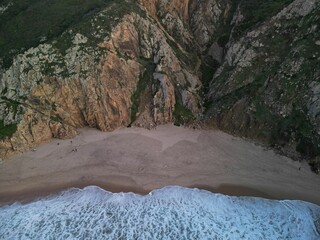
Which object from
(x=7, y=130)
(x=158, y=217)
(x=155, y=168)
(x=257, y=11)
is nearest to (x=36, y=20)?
(x=7, y=130)

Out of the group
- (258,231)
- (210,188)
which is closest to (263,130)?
(210,188)

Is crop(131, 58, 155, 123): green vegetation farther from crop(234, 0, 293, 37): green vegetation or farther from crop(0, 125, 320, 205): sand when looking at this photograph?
crop(234, 0, 293, 37): green vegetation

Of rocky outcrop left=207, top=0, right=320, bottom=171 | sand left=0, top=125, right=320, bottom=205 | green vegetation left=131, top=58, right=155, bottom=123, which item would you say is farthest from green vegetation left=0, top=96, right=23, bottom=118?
rocky outcrop left=207, top=0, right=320, bottom=171

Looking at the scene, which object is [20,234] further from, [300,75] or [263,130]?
[300,75]

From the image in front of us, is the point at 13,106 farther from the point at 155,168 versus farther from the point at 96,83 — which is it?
the point at 155,168

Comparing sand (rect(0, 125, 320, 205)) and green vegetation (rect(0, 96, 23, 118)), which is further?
green vegetation (rect(0, 96, 23, 118))
